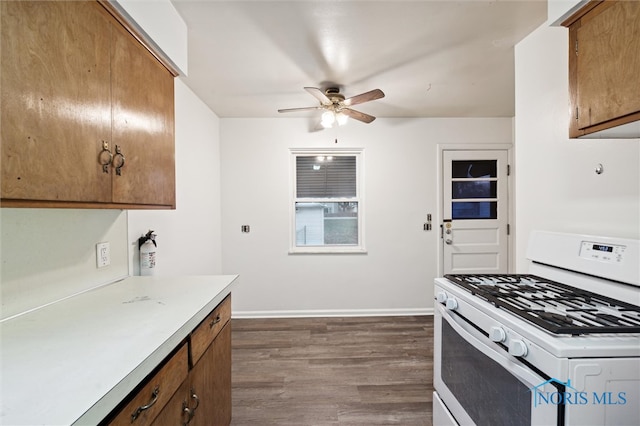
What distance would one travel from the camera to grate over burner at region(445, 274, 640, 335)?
87 centimetres

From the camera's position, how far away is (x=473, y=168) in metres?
3.46

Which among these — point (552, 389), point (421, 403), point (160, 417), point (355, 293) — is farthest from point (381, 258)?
point (160, 417)

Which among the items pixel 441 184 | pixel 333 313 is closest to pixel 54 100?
pixel 333 313

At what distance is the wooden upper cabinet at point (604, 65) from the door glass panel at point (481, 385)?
3.33 feet

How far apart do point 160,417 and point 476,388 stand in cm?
119

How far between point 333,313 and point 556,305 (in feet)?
8.50

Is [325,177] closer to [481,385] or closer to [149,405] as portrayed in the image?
A: [481,385]

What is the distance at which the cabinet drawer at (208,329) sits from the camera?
1116mm

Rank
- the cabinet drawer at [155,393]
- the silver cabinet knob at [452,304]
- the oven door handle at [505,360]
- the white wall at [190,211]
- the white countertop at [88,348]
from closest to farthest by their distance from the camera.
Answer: the white countertop at [88,348] < the cabinet drawer at [155,393] < the oven door handle at [505,360] < the silver cabinet knob at [452,304] < the white wall at [190,211]

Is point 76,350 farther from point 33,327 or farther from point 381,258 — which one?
point 381,258

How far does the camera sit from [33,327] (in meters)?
0.96

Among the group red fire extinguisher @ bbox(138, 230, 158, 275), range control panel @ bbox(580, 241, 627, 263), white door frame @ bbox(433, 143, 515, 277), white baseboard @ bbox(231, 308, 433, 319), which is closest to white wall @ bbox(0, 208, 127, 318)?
red fire extinguisher @ bbox(138, 230, 158, 275)

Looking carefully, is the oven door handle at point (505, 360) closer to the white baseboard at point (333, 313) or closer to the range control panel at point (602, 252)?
the range control panel at point (602, 252)

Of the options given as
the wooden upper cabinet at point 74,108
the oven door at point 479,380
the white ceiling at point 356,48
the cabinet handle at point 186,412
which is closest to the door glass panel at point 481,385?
the oven door at point 479,380
